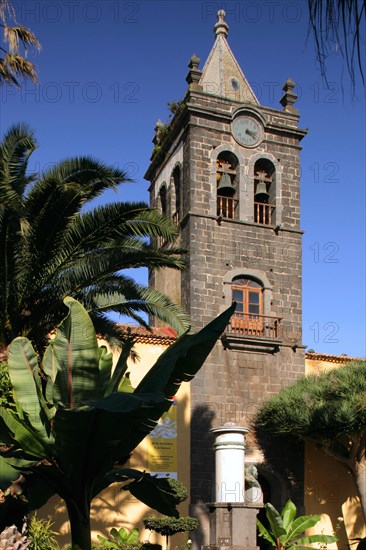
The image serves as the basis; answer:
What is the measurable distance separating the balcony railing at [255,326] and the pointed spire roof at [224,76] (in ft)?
26.7

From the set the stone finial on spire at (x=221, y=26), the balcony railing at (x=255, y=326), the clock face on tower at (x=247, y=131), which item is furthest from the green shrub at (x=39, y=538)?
the stone finial on spire at (x=221, y=26)

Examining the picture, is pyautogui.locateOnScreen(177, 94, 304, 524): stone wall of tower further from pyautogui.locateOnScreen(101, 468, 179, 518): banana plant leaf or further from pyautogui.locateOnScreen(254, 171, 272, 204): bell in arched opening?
pyautogui.locateOnScreen(101, 468, 179, 518): banana plant leaf

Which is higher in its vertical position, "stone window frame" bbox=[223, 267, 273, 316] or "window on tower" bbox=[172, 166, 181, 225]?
"window on tower" bbox=[172, 166, 181, 225]

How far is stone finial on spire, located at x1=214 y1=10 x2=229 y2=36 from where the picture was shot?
2946 centimetres

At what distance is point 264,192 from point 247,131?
7.69 ft

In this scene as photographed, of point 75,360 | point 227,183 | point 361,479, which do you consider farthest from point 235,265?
point 75,360

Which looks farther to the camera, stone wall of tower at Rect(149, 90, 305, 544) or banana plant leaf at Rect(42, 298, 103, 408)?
stone wall of tower at Rect(149, 90, 305, 544)

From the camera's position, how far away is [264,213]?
26516 mm

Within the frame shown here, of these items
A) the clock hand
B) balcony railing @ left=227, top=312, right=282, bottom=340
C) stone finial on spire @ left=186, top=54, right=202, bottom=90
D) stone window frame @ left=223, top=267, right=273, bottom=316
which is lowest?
balcony railing @ left=227, top=312, right=282, bottom=340

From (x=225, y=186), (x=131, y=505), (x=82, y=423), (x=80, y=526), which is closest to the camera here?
(x=82, y=423)

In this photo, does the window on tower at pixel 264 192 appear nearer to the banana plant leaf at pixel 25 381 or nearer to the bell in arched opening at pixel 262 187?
the bell in arched opening at pixel 262 187

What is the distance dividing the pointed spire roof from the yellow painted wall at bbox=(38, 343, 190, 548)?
10751mm

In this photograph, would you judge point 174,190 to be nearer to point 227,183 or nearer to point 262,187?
point 227,183

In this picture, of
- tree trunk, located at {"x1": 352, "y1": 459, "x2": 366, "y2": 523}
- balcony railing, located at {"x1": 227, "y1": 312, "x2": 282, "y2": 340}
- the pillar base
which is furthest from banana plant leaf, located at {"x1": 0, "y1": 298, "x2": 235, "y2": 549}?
balcony railing, located at {"x1": 227, "y1": 312, "x2": 282, "y2": 340}
